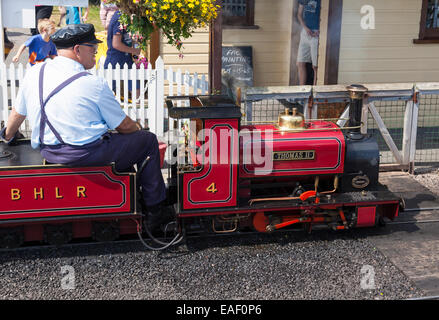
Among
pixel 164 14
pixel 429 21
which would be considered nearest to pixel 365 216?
pixel 164 14

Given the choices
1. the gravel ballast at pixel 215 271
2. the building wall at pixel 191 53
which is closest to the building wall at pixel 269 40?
the building wall at pixel 191 53

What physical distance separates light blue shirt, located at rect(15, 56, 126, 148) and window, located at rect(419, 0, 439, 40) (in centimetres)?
748

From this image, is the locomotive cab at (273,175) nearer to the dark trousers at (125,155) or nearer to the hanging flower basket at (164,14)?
the dark trousers at (125,155)

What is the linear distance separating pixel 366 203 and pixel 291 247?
0.87m

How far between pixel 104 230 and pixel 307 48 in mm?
6467

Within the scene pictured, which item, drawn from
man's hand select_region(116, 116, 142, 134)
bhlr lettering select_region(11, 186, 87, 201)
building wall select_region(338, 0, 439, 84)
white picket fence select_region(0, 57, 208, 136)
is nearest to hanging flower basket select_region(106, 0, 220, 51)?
white picket fence select_region(0, 57, 208, 136)

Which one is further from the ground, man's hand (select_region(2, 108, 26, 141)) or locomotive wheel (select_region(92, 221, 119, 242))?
man's hand (select_region(2, 108, 26, 141))

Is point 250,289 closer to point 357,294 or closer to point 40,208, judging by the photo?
point 357,294

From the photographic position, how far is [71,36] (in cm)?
480

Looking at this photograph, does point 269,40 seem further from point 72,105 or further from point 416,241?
point 72,105

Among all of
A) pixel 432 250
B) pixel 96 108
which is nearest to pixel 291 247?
pixel 432 250

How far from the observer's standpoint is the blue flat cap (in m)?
4.79

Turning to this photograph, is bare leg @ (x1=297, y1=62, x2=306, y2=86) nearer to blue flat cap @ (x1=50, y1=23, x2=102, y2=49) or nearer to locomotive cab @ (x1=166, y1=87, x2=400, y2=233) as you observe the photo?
locomotive cab @ (x1=166, y1=87, x2=400, y2=233)

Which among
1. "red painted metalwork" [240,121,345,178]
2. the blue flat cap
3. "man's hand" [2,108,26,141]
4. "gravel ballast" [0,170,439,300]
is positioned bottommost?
"gravel ballast" [0,170,439,300]
